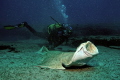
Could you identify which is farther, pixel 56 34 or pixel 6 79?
pixel 56 34

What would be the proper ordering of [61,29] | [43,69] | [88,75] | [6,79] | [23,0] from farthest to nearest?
[23,0]
[61,29]
[43,69]
[88,75]
[6,79]

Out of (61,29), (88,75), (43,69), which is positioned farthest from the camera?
(61,29)

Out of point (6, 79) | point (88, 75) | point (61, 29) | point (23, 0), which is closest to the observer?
point (6, 79)

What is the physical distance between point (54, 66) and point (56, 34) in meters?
4.08

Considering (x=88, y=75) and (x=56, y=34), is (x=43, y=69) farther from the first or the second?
(x=56, y=34)

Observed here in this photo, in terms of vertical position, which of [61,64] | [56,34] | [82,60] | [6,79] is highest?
[56,34]

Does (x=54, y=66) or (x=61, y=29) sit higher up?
(x=61, y=29)

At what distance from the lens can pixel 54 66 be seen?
3674 millimetres

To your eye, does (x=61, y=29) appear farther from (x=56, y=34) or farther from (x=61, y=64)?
(x=61, y=64)

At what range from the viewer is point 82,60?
10.6ft

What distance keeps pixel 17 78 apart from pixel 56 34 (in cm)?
484

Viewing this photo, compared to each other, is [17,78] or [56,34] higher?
[56,34]

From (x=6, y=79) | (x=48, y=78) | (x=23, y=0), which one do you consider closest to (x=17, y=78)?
(x=6, y=79)

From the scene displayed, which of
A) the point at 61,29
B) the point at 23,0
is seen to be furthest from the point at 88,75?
the point at 23,0
